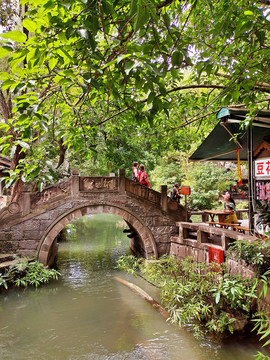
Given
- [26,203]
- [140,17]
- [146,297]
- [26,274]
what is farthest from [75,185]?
[140,17]

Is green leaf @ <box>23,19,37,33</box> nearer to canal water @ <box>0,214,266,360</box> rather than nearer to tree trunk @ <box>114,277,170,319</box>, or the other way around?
canal water @ <box>0,214,266,360</box>

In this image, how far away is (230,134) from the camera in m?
6.83

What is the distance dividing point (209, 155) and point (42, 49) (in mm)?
6942

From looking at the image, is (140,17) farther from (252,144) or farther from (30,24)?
(252,144)

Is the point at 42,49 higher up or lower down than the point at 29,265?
higher up

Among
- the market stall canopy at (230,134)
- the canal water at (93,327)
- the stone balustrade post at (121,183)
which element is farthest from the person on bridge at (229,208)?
the stone balustrade post at (121,183)

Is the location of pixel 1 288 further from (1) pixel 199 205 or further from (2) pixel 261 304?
(1) pixel 199 205

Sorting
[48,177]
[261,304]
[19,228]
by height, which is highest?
[48,177]

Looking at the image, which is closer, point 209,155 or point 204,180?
point 209,155

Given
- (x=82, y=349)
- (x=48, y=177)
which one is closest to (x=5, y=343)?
Result: (x=82, y=349)

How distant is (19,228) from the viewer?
8.97 m

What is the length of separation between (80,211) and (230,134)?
16.1ft

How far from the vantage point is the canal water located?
5363 millimetres

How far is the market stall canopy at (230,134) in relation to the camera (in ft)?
18.3
